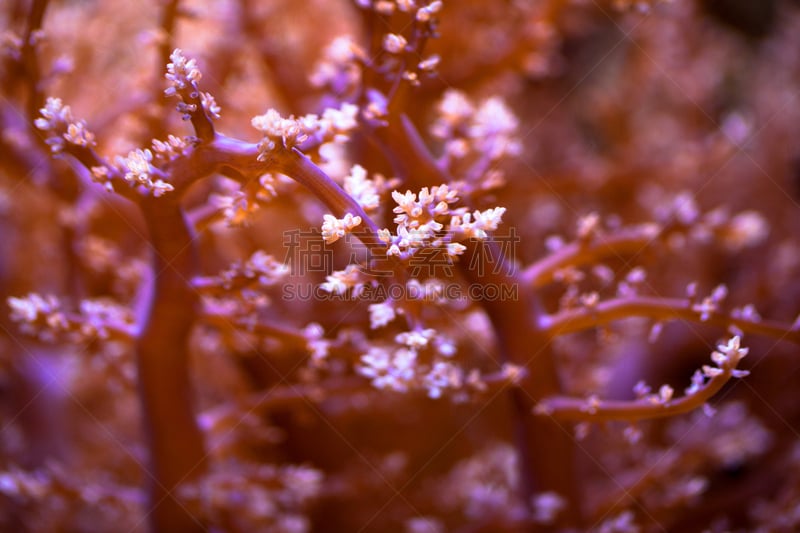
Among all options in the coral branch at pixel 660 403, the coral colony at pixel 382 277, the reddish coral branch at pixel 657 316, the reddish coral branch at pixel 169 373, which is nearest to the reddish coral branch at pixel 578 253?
the coral colony at pixel 382 277

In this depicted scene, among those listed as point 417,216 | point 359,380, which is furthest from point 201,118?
point 359,380

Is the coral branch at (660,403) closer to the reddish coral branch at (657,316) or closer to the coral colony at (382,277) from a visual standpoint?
the coral colony at (382,277)

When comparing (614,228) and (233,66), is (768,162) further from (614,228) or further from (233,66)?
(233,66)

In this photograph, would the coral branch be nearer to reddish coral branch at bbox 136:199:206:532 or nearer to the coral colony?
the coral colony

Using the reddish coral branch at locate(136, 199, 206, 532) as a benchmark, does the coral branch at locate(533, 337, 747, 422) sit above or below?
below

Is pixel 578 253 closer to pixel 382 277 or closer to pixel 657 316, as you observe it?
pixel 657 316

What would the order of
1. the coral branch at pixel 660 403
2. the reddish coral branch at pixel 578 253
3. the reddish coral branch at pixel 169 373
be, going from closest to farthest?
the coral branch at pixel 660 403
the reddish coral branch at pixel 169 373
the reddish coral branch at pixel 578 253

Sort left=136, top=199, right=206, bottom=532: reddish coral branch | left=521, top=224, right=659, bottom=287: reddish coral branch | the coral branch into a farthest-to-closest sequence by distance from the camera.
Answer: left=521, top=224, right=659, bottom=287: reddish coral branch
left=136, top=199, right=206, bottom=532: reddish coral branch
the coral branch

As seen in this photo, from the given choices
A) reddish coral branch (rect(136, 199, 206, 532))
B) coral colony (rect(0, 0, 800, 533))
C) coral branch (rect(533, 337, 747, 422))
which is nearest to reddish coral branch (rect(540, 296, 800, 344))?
coral colony (rect(0, 0, 800, 533))
